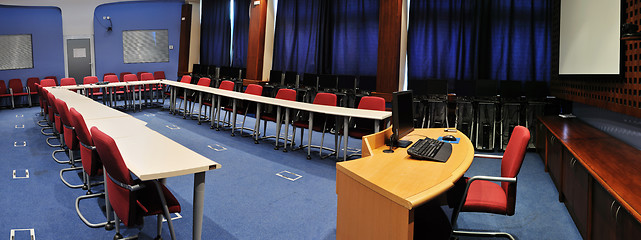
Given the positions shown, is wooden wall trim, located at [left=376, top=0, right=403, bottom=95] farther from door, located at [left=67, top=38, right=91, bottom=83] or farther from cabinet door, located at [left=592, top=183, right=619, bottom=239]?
door, located at [left=67, top=38, right=91, bottom=83]

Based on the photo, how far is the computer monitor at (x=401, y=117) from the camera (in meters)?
2.84

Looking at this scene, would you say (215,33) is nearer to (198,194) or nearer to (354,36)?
(354,36)

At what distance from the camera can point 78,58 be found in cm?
1157

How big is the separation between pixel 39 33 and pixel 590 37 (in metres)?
12.2

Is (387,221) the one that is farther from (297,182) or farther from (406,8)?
(406,8)

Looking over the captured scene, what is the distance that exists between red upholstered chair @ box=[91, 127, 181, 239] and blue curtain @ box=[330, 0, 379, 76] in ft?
18.4

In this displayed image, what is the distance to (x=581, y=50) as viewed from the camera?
4.53 m

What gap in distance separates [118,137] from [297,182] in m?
1.82

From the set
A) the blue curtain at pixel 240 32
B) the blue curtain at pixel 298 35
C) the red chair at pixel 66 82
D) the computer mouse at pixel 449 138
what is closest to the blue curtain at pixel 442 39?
the blue curtain at pixel 298 35

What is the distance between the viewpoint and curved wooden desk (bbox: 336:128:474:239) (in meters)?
1.86

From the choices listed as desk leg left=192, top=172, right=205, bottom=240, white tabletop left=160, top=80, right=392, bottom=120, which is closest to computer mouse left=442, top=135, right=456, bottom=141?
white tabletop left=160, top=80, right=392, bottom=120

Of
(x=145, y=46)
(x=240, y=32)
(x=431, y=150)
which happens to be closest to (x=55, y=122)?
(x=431, y=150)

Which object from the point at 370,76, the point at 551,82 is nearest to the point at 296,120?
the point at 370,76

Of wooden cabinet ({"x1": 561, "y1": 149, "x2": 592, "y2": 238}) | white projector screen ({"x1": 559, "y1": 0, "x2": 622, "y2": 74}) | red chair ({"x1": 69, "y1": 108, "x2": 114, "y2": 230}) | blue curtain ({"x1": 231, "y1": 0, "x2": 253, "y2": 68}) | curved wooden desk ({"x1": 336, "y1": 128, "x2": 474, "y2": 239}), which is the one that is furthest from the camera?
blue curtain ({"x1": 231, "y1": 0, "x2": 253, "y2": 68})
